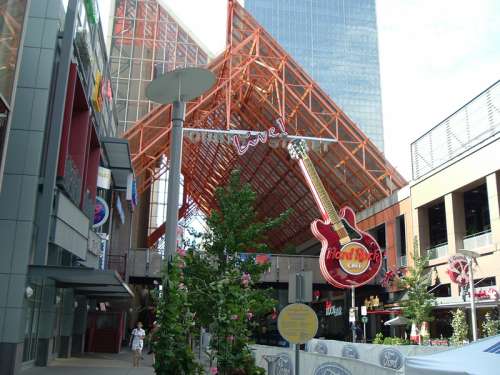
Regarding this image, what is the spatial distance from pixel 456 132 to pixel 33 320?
23.6m

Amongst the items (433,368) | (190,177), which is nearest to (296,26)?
(190,177)

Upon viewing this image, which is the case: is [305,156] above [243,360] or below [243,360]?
above

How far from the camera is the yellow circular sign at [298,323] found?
29.0 ft

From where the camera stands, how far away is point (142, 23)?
50.7 metres

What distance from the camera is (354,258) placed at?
3266 centimetres

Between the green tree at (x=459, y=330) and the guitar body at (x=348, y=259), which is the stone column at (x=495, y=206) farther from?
the guitar body at (x=348, y=259)

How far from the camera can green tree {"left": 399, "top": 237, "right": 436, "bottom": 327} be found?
29.9m

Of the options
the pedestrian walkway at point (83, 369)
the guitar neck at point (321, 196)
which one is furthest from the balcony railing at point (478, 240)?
the pedestrian walkway at point (83, 369)

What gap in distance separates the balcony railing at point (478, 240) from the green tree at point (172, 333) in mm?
22552

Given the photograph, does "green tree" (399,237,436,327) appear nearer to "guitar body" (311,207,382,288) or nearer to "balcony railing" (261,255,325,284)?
"guitar body" (311,207,382,288)

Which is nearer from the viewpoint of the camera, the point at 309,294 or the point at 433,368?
the point at 433,368

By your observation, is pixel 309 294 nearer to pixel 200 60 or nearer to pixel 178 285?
pixel 178 285

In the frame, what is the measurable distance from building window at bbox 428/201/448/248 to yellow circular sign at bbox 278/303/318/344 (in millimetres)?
29390

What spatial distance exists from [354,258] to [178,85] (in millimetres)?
24663
